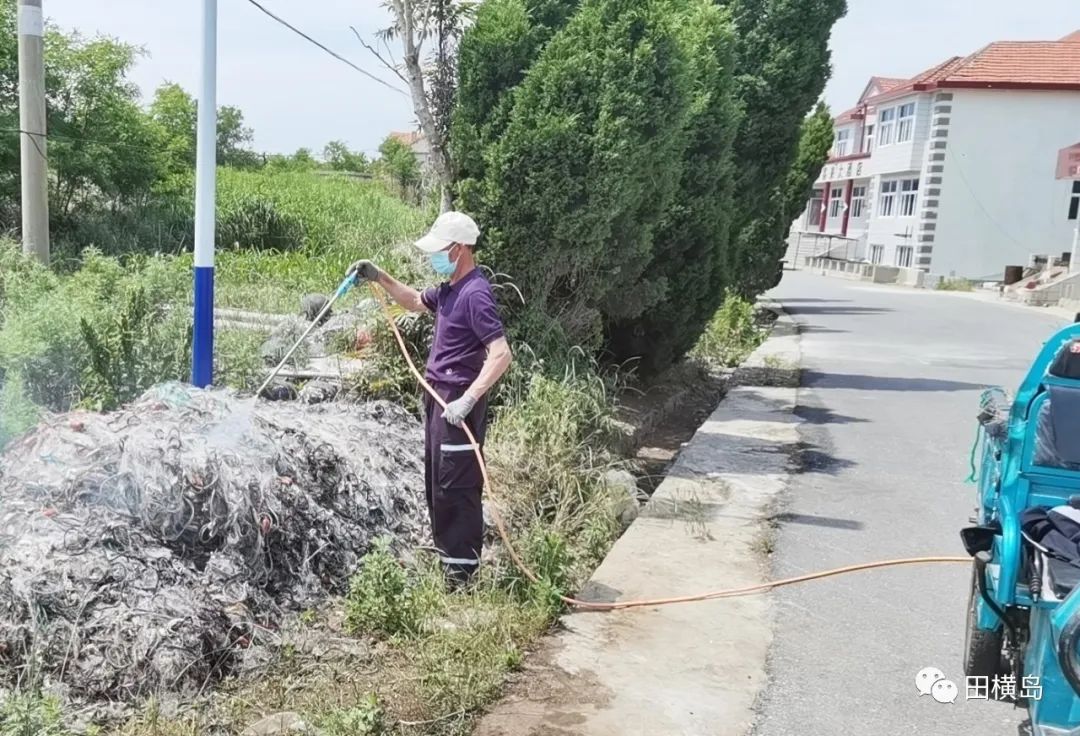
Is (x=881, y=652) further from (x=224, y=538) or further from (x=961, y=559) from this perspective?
(x=224, y=538)

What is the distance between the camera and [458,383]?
4676 mm

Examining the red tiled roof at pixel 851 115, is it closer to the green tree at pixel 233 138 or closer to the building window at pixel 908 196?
the building window at pixel 908 196

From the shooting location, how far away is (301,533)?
14.9 ft

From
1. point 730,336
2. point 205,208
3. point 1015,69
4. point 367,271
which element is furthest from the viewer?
point 1015,69

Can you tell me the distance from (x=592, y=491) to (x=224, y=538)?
2.61 m

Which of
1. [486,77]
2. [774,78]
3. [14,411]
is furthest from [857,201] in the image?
[14,411]

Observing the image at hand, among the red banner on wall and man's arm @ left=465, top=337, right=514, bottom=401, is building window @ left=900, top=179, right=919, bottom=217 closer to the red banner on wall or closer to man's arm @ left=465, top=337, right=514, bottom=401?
the red banner on wall

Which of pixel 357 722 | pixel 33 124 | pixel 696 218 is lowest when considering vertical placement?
pixel 357 722

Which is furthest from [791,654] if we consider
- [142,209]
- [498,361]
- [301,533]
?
[142,209]

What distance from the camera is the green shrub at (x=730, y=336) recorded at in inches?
562

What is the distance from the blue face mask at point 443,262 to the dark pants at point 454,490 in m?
0.57

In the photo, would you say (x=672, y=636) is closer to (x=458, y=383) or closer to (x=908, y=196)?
(x=458, y=383)

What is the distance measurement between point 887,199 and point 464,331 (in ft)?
149

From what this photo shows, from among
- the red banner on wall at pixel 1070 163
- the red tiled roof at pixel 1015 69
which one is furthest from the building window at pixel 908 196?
the red banner on wall at pixel 1070 163
